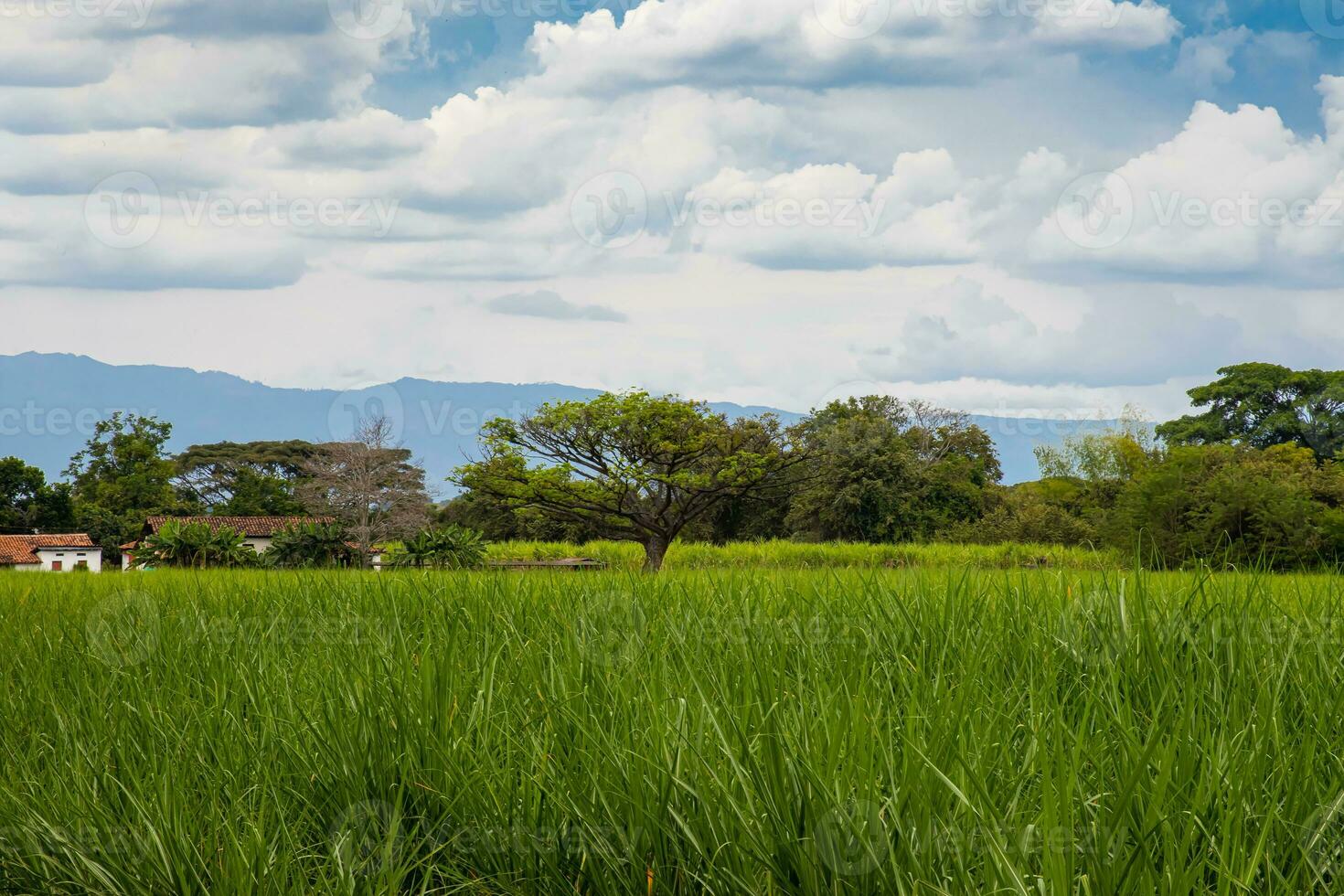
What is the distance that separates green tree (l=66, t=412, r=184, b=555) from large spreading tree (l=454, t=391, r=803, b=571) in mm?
38488

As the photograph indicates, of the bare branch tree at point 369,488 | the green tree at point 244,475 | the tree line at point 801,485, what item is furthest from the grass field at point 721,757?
the green tree at point 244,475

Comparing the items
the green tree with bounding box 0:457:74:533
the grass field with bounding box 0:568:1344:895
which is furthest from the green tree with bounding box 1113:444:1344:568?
the green tree with bounding box 0:457:74:533

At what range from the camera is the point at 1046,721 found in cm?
272

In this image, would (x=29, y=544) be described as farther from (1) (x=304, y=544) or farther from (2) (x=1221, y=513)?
(2) (x=1221, y=513)

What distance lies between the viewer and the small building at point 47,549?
51.0 meters

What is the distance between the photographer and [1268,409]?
4556 centimetres

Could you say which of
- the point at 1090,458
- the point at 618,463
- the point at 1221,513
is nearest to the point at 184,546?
the point at 618,463

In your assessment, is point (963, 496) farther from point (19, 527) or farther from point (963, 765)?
point (19, 527)

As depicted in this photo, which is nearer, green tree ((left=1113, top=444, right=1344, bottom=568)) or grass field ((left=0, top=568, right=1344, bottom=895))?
grass field ((left=0, top=568, right=1344, bottom=895))

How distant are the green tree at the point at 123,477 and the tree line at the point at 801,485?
0.11 m

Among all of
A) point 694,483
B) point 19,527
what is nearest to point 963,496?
point 694,483

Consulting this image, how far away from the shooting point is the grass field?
72.9 inches

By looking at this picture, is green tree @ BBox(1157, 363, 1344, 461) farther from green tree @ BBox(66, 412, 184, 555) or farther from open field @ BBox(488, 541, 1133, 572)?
green tree @ BBox(66, 412, 184, 555)

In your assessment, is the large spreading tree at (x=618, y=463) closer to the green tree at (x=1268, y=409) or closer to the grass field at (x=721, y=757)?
the grass field at (x=721, y=757)
